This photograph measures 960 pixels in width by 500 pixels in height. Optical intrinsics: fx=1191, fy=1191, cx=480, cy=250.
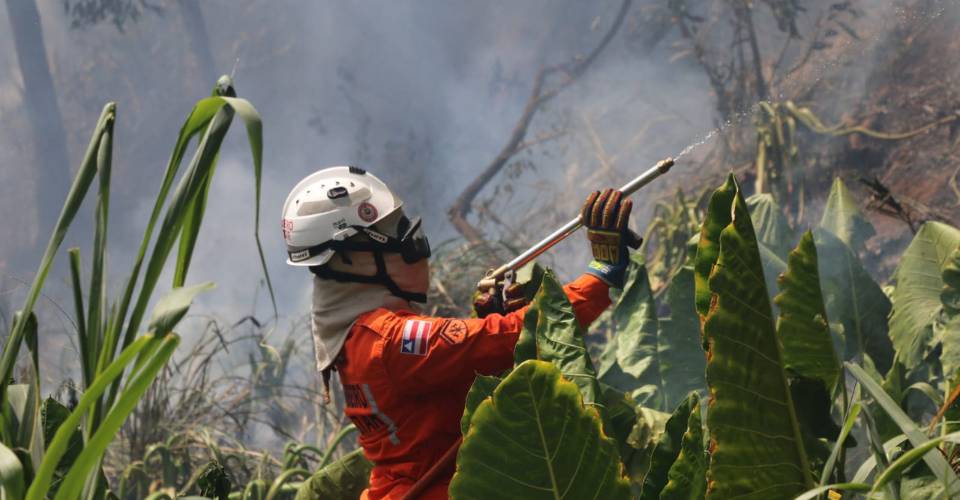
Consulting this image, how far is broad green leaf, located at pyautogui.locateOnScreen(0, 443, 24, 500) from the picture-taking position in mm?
1115

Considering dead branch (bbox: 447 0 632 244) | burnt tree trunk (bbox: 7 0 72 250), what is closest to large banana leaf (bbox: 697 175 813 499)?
dead branch (bbox: 447 0 632 244)

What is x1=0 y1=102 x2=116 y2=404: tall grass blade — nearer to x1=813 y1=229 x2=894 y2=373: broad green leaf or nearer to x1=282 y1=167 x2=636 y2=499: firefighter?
x1=282 y1=167 x2=636 y2=499: firefighter

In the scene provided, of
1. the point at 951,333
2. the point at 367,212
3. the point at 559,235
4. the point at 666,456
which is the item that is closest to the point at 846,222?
the point at 951,333

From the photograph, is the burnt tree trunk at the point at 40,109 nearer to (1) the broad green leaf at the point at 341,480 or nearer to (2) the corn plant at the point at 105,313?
(1) the broad green leaf at the point at 341,480

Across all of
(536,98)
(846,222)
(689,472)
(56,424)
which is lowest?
(689,472)

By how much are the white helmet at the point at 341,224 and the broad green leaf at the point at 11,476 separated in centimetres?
123

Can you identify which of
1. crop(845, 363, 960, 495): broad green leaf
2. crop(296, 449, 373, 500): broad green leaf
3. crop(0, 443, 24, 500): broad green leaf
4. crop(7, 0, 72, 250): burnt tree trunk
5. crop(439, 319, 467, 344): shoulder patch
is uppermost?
crop(7, 0, 72, 250): burnt tree trunk

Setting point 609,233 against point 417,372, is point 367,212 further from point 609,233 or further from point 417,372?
point 609,233

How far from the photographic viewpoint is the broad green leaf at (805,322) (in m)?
1.66

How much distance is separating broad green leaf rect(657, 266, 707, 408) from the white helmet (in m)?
0.68

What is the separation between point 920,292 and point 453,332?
119cm

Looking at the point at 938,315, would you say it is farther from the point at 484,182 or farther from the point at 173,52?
the point at 173,52

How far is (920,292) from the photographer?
8.90ft

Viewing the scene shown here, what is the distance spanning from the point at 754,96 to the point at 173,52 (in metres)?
5.55
